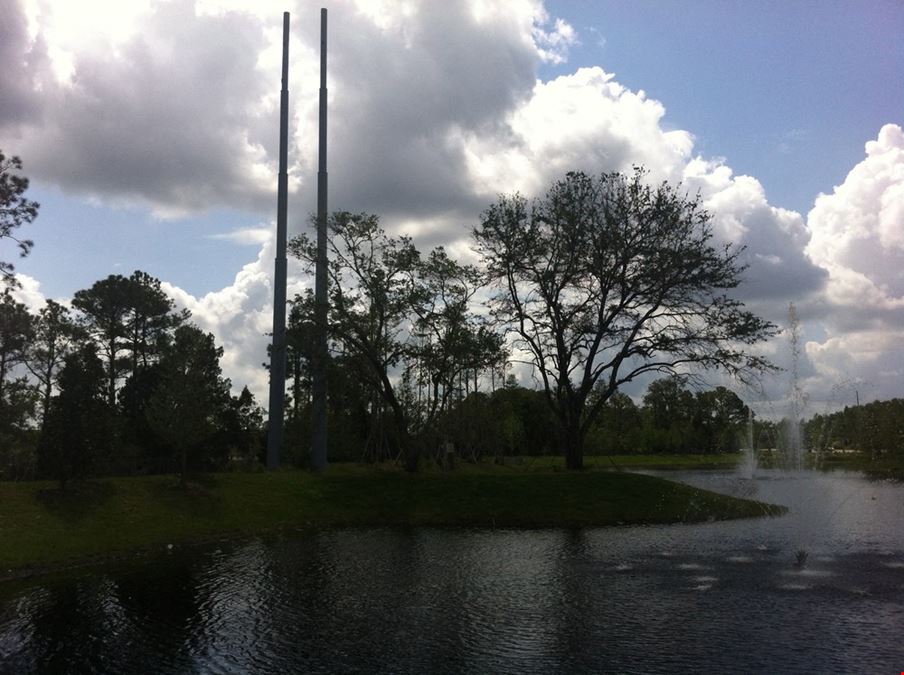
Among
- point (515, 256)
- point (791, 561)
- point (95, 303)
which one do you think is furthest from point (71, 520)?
point (95, 303)

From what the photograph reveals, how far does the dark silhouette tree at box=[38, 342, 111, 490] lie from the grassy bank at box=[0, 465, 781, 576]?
1.36 meters

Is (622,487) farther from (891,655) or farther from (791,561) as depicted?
(891,655)

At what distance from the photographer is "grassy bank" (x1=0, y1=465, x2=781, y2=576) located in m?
29.0

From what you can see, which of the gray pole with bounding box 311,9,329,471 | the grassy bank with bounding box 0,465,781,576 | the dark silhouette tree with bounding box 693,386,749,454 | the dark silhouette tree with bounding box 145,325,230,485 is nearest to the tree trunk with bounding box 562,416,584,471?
the grassy bank with bounding box 0,465,781,576

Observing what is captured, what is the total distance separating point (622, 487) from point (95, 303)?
5474 cm

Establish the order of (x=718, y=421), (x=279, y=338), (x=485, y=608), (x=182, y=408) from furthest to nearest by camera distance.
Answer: (x=718, y=421) < (x=279, y=338) < (x=182, y=408) < (x=485, y=608)

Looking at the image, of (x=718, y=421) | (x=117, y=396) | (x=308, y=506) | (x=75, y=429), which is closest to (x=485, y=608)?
(x=308, y=506)

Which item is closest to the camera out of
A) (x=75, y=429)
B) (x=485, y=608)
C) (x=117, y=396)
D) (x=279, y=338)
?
(x=485, y=608)

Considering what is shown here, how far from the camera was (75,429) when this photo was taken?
108ft

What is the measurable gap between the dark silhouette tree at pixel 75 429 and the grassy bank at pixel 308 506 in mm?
1363

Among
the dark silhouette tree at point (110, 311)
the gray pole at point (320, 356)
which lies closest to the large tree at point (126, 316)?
the dark silhouette tree at point (110, 311)

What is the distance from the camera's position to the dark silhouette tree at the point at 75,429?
3250cm

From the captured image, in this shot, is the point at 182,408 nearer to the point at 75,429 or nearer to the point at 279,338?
the point at 75,429

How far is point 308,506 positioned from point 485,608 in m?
24.0
